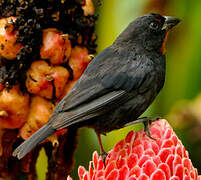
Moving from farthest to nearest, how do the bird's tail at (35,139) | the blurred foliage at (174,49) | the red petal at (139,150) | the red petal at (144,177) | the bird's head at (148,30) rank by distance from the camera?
the blurred foliage at (174,49), the bird's head at (148,30), the bird's tail at (35,139), the red petal at (139,150), the red petal at (144,177)

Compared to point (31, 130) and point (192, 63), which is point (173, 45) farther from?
point (31, 130)

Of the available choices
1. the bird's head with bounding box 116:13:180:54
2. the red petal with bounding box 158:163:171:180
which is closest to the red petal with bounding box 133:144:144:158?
the red petal with bounding box 158:163:171:180

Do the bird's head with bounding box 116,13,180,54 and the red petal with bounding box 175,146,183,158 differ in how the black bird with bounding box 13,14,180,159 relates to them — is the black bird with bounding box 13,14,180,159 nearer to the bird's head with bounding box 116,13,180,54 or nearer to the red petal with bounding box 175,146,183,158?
the bird's head with bounding box 116,13,180,54

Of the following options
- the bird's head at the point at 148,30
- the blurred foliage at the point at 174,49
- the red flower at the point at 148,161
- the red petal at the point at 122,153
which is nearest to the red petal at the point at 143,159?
the red flower at the point at 148,161

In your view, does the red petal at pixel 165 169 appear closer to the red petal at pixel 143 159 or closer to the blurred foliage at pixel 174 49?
the red petal at pixel 143 159

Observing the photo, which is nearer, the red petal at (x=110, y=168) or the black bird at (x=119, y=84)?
the red petal at (x=110, y=168)

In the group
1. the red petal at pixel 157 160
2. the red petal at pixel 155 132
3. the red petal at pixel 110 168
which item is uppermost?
the red petal at pixel 155 132

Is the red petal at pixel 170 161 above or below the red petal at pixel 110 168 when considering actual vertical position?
above
